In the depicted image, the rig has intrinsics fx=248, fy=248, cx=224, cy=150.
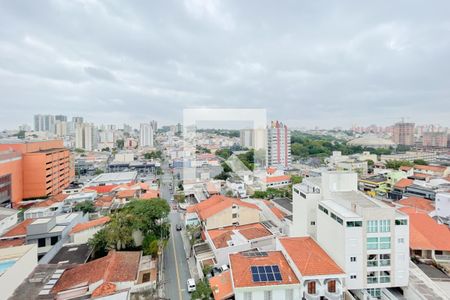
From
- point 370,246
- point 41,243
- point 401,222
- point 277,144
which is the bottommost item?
point 41,243

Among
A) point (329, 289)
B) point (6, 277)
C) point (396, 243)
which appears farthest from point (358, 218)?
point (6, 277)

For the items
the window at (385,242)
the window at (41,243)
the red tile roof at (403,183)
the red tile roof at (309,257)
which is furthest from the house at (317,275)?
the red tile roof at (403,183)

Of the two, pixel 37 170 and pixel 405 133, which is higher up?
pixel 405 133

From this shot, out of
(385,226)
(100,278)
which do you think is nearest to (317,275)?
(385,226)

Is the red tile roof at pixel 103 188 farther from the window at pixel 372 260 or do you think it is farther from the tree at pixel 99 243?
the window at pixel 372 260

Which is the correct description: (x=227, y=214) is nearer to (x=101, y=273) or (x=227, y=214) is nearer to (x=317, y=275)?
(x=317, y=275)

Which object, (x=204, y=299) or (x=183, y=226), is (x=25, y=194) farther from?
(x=204, y=299)
